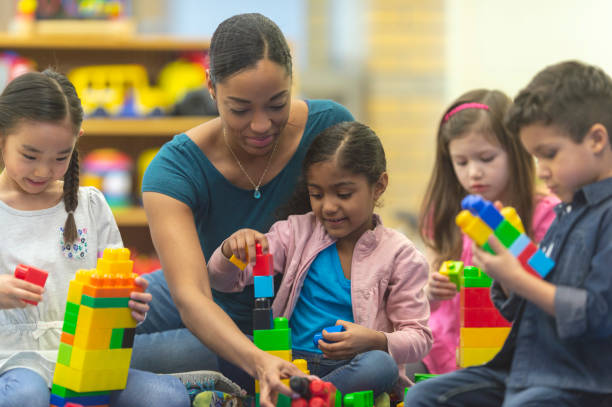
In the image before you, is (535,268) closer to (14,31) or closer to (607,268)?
(607,268)

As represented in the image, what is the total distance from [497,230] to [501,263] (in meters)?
0.06

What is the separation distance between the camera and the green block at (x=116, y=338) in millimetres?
1702

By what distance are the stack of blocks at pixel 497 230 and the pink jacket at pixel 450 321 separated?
87 centimetres

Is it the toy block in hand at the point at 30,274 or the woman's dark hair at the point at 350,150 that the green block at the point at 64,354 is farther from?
the woman's dark hair at the point at 350,150

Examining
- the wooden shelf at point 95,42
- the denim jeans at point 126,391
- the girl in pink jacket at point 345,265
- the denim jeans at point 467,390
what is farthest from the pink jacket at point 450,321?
the wooden shelf at point 95,42

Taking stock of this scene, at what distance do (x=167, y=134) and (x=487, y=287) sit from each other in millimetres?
3021

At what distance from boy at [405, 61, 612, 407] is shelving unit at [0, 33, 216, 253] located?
307 cm

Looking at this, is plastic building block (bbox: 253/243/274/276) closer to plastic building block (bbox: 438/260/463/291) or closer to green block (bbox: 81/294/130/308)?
green block (bbox: 81/294/130/308)

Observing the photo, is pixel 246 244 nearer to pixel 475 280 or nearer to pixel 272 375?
pixel 272 375

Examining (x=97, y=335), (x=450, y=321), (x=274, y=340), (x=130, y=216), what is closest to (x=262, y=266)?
(x=274, y=340)

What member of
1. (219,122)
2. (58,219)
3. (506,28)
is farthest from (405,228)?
(58,219)

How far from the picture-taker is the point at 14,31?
4539 mm

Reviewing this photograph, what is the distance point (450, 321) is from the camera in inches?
94.7

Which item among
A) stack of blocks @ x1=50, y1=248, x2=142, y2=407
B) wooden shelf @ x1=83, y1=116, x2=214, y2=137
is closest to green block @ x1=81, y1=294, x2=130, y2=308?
stack of blocks @ x1=50, y1=248, x2=142, y2=407
